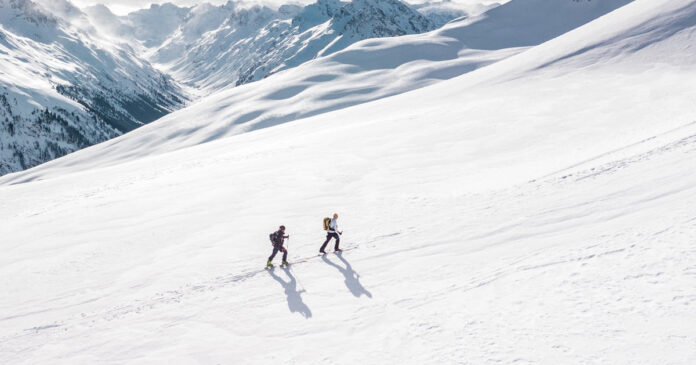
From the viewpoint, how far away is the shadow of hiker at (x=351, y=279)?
11711 millimetres

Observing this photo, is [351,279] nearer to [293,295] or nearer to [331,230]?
[293,295]

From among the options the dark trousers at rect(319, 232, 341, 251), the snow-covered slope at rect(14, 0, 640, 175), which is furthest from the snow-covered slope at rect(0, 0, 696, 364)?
the snow-covered slope at rect(14, 0, 640, 175)

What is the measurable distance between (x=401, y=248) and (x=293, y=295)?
3.75m

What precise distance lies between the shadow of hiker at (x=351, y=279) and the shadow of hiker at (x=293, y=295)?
126 centimetres

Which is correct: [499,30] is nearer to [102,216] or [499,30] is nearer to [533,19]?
[533,19]

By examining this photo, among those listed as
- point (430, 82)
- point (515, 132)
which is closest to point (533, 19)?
point (430, 82)

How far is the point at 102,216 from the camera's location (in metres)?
22.1

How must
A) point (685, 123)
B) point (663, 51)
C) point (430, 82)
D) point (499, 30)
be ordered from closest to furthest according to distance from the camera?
point (685, 123) → point (663, 51) → point (430, 82) → point (499, 30)

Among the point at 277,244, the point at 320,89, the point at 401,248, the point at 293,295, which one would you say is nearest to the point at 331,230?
the point at 277,244

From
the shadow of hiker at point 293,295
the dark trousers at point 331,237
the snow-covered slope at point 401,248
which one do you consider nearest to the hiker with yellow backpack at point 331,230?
the dark trousers at point 331,237

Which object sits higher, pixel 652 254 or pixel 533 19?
pixel 533 19

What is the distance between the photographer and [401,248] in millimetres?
14023

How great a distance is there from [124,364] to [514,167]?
16.8m

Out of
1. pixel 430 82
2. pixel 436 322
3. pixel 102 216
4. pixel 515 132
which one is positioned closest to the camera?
pixel 436 322
